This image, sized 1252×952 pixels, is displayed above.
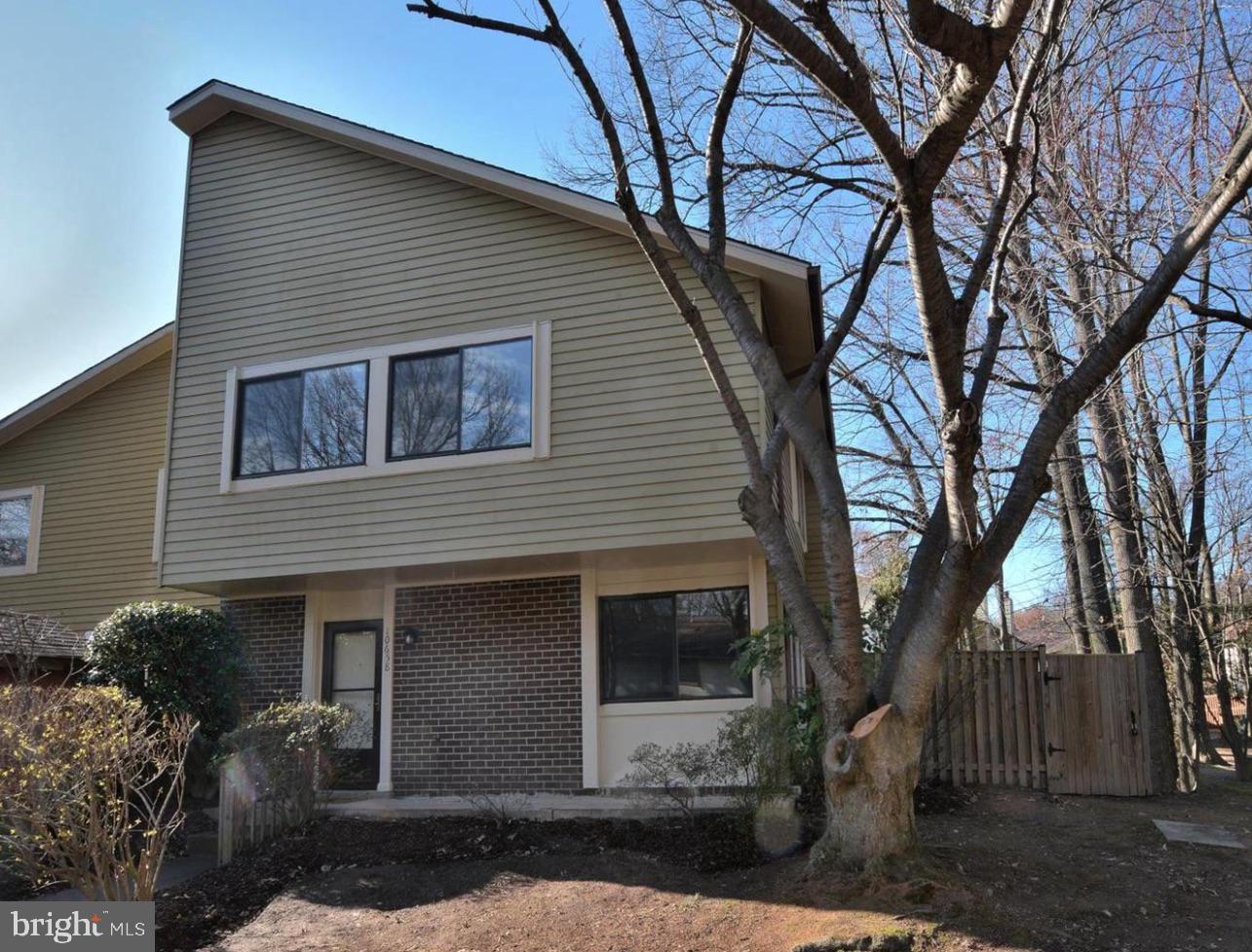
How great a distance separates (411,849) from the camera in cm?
864

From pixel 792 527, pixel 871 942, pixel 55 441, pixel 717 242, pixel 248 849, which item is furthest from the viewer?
pixel 55 441

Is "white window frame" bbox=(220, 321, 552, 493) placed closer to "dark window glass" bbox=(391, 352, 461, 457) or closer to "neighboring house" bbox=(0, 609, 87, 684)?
"dark window glass" bbox=(391, 352, 461, 457)

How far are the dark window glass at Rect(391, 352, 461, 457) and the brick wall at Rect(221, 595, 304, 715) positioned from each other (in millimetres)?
2765

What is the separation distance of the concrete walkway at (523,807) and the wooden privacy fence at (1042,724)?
2.88 meters

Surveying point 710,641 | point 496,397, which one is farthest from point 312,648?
point 710,641

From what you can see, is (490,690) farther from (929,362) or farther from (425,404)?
(929,362)

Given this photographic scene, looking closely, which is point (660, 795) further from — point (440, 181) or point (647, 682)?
point (440, 181)

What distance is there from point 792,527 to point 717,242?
187 inches

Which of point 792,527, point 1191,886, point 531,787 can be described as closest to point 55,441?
point 531,787

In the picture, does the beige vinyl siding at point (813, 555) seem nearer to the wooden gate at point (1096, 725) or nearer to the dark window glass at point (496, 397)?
the wooden gate at point (1096, 725)

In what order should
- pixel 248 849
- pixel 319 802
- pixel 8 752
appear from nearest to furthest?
pixel 8 752 → pixel 248 849 → pixel 319 802

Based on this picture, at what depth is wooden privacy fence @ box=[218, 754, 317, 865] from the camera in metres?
9.03

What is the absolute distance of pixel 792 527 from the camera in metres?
11.9

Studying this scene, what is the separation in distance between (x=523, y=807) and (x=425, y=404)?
169 inches
